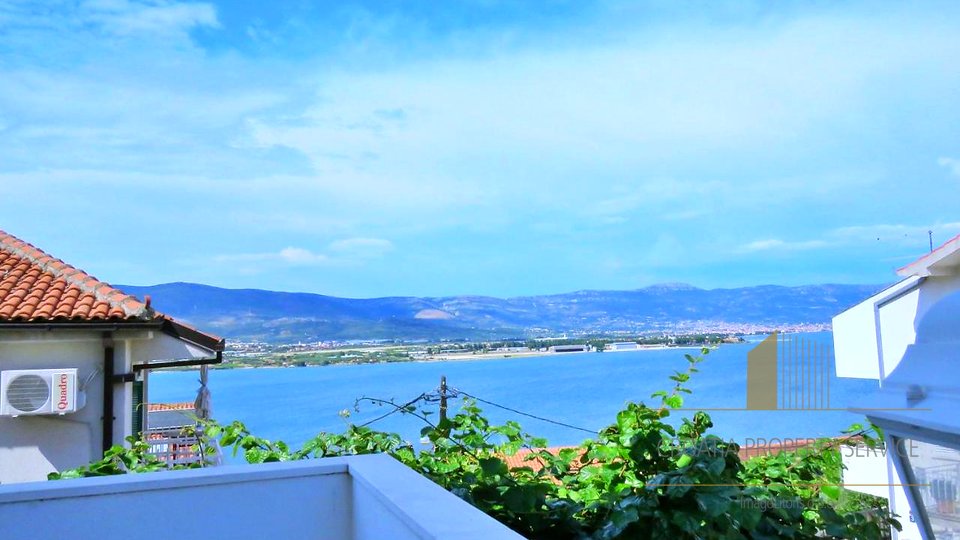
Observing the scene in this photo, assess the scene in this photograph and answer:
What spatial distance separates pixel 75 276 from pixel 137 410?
4.36 ft

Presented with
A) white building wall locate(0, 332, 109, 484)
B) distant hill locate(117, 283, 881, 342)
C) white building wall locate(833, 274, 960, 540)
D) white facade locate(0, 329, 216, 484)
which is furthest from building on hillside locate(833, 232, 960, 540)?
distant hill locate(117, 283, 881, 342)

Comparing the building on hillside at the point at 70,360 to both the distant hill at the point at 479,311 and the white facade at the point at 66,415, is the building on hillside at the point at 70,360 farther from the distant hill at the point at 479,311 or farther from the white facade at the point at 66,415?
the distant hill at the point at 479,311

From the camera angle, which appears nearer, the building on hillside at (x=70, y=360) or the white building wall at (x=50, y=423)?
the building on hillside at (x=70, y=360)

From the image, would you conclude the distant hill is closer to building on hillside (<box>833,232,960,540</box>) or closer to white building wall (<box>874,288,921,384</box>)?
white building wall (<box>874,288,921,384</box>)

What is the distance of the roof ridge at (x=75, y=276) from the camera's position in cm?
589

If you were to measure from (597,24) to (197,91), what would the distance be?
308 inches

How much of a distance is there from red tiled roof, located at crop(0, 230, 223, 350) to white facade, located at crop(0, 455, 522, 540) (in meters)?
4.37

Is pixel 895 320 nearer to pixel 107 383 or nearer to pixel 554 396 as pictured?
pixel 107 383

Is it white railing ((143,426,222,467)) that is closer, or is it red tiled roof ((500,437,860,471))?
red tiled roof ((500,437,860,471))

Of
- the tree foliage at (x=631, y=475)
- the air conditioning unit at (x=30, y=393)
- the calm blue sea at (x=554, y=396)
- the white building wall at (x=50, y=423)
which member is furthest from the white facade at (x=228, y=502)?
the white building wall at (x=50, y=423)

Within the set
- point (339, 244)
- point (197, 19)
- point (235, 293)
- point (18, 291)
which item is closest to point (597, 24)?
point (197, 19)

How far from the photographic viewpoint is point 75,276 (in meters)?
6.41

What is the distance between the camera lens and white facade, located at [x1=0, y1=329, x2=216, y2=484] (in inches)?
223

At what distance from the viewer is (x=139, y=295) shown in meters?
6.24
